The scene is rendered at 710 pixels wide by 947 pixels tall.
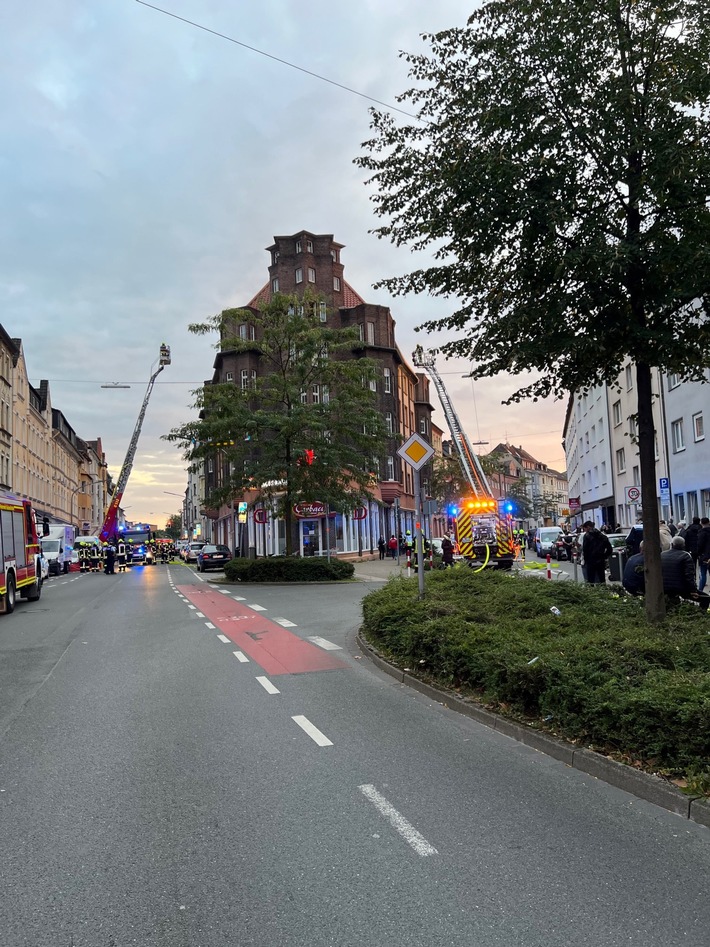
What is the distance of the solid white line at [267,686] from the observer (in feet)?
28.2

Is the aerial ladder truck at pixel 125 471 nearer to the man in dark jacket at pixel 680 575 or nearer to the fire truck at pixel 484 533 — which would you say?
the fire truck at pixel 484 533

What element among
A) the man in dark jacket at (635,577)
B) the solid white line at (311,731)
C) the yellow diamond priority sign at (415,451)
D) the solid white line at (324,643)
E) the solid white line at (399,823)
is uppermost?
the yellow diamond priority sign at (415,451)

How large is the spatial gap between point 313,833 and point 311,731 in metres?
2.41

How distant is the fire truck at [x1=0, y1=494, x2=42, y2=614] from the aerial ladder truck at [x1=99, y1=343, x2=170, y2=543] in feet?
82.3

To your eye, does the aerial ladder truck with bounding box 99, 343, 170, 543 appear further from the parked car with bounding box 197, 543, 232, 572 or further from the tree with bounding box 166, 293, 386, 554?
the tree with bounding box 166, 293, 386, 554

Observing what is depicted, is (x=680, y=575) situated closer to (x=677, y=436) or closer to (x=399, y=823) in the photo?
(x=399, y=823)

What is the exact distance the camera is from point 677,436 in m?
32.8

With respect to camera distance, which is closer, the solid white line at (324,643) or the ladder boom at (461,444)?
the solid white line at (324,643)

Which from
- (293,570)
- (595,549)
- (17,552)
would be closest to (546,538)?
(293,570)

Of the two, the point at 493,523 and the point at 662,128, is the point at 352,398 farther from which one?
the point at 662,128

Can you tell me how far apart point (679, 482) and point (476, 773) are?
97.6ft

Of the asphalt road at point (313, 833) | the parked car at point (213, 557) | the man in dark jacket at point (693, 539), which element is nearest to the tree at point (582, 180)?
the asphalt road at point (313, 833)

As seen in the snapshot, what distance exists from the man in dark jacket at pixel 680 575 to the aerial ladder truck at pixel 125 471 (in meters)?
41.5

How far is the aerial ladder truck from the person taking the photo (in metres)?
47.6
